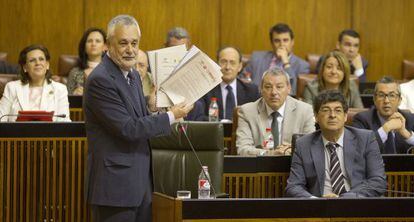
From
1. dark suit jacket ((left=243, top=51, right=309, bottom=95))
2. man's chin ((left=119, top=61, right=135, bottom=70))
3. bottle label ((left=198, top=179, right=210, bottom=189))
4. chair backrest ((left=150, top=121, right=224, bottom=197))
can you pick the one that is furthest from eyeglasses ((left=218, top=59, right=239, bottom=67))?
man's chin ((left=119, top=61, right=135, bottom=70))

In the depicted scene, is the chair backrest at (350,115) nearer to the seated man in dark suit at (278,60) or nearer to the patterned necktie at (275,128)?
the patterned necktie at (275,128)

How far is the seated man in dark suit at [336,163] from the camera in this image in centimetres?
492

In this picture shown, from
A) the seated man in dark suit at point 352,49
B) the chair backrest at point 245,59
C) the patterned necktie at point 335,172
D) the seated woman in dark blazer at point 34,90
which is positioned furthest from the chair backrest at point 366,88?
the patterned necktie at point 335,172

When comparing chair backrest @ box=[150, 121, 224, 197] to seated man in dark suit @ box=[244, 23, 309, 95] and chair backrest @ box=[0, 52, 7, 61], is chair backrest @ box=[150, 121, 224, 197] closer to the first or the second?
seated man in dark suit @ box=[244, 23, 309, 95]

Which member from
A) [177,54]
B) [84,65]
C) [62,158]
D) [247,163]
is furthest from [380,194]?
[84,65]

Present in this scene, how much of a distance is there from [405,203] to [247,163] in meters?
1.18

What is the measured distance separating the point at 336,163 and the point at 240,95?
199 centimetres

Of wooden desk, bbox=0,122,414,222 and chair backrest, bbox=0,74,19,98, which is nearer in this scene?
wooden desk, bbox=0,122,414,222

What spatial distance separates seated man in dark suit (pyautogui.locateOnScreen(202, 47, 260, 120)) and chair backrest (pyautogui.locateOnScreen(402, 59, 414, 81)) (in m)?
2.85

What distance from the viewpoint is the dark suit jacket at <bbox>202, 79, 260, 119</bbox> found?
686 cm

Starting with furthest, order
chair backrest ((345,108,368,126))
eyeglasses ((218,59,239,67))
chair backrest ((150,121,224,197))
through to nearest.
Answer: eyeglasses ((218,59,239,67)) < chair backrest ((345,108,368,126)) < chair backrest ((150,121,224,197))

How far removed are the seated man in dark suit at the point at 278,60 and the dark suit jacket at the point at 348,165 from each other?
2.98 meters

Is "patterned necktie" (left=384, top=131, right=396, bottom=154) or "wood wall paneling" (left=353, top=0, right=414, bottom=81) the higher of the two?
"wood wall paneling" (left=353, top=0, right=414, bottom=81)

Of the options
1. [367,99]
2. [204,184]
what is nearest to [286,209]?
[204,184]
